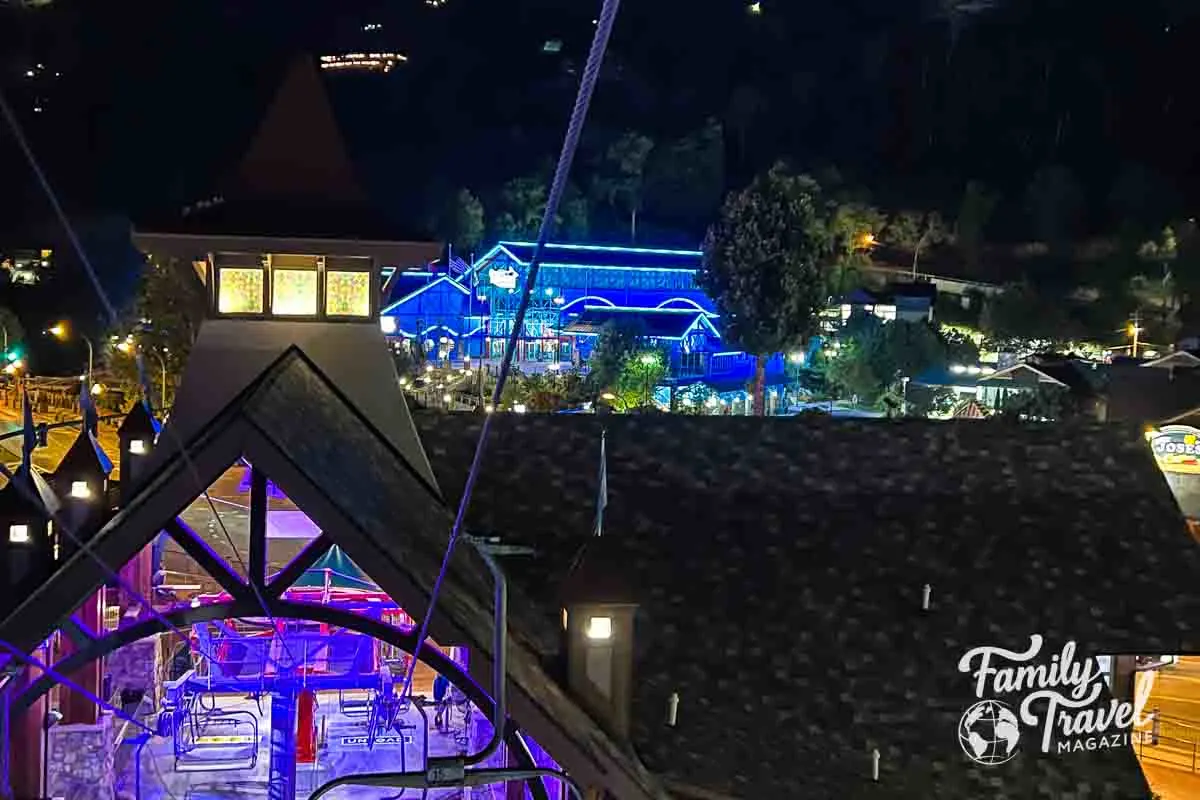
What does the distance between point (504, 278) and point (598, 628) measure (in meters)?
44.4

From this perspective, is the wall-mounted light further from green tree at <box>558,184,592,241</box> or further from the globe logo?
green tree at <box>558,184,592,241</box>

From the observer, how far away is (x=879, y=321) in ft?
177

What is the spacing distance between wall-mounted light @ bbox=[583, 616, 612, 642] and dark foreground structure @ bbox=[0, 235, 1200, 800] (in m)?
0.01

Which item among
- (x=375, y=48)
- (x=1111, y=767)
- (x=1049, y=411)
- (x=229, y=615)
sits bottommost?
(x=1049, y=411)

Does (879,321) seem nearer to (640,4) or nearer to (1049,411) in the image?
(1049,411)

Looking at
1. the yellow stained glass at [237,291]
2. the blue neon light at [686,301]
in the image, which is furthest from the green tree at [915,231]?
the yellow stained glass at [237,291]

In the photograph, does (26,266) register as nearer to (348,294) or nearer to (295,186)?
(295,186)

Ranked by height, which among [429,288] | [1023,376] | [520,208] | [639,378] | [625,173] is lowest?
[639,378]

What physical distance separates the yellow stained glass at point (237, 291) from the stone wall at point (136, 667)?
13.7 feet

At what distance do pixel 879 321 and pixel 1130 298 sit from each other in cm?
1692

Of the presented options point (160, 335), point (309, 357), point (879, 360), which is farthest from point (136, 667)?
point (879, 360)

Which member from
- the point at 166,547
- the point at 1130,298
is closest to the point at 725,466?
the point at 166,547

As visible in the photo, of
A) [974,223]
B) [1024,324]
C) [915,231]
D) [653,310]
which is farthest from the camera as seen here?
[915,231]

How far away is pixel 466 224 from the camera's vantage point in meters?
65.6
